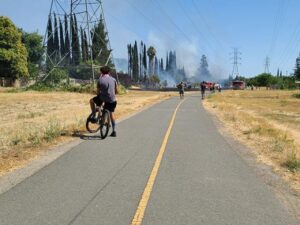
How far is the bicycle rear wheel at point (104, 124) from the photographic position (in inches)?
560

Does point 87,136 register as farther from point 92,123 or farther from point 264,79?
point 264,79

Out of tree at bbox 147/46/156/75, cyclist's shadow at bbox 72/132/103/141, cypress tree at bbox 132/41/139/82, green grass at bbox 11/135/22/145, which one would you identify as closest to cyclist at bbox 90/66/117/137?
cyclist's shadow at bbox 72/132/103/141

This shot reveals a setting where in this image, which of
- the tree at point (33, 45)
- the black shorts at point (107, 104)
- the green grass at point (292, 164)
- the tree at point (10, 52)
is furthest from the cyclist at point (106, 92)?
the tree at point (33, 45)

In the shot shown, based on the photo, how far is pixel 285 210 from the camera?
6895 millimetres

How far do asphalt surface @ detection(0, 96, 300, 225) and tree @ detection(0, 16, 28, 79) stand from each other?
64.7 metres

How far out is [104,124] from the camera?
46.8 ft

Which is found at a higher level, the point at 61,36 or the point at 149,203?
the point at 61,36

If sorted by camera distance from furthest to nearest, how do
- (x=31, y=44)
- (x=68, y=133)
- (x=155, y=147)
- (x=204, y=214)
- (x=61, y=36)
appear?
(x=61, y=36)
(x=31, y=44)
(x=68, y=133)
(x=155, y=147)
(x=204, y=214)

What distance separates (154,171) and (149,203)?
238cm

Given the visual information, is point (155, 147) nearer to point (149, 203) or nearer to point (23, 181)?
point (23, 181)

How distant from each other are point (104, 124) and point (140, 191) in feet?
21.6

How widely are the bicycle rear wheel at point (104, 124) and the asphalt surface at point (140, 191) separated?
1.69m

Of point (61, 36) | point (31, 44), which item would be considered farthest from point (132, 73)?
point (31, 44)

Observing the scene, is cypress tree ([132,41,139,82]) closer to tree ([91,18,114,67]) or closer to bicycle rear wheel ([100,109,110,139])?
tree ([91,18,114,67])
